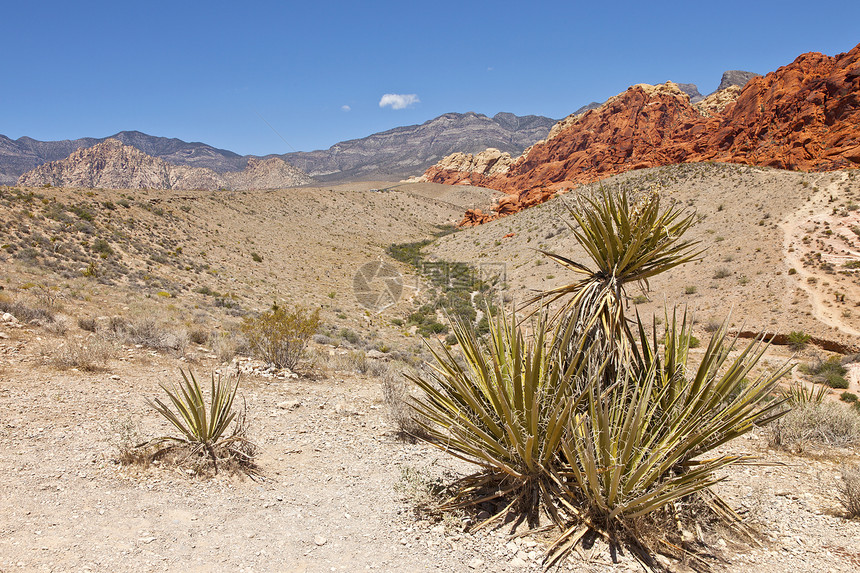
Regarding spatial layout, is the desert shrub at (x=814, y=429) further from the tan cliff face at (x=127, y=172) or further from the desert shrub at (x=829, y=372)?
the tan cliff face at (x=127, y=172)

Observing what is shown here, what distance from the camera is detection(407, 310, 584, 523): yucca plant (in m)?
3.08

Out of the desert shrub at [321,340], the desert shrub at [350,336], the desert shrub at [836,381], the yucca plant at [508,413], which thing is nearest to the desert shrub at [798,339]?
the desert shrub at [836,381]

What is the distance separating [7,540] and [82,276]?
13.3 metres

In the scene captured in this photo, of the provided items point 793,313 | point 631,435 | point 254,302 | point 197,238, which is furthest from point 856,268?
point 197,238

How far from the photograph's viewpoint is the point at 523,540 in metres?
3.11

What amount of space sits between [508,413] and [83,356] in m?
6.82

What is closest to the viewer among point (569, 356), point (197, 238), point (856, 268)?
point (569, 356)

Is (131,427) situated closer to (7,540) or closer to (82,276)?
(7,540)

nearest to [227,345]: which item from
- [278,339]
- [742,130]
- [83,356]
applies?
[278,339]

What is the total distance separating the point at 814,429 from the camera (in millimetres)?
5281

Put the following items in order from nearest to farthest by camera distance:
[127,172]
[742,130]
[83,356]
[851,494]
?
[851,494] → [83,356] → [742,130] → [127,172]

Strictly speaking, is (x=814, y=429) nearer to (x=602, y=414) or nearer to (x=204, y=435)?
(x=602, y=414)

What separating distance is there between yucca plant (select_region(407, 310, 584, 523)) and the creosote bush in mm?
12

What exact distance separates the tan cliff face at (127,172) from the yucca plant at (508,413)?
148 meters
